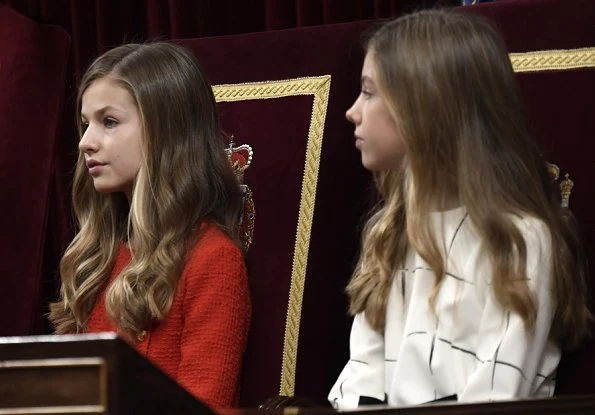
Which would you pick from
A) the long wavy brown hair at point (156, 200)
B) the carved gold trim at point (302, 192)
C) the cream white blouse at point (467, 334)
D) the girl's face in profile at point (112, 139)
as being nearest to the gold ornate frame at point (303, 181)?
the carved gold trim at point (302, 192)

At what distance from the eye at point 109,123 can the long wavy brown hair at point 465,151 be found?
19.1 inches

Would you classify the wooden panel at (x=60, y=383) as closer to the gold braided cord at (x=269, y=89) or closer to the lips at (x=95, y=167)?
the lips at (x=95, y=167)

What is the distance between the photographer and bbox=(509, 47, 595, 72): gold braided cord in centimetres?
173

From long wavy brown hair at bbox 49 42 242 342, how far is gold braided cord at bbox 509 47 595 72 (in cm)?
50

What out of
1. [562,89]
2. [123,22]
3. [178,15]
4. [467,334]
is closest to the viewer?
[467,334]

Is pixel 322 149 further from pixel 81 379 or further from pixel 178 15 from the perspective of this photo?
pixel 81 379

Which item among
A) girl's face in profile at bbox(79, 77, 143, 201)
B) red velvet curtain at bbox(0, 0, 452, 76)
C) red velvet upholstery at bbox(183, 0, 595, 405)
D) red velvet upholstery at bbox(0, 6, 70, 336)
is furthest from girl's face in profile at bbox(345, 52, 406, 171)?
red velvet upholstery at bbox(0, 6, 70, 336)

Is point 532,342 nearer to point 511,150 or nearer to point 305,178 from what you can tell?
point 511,150

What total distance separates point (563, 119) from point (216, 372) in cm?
64

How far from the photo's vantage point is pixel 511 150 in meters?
1.56

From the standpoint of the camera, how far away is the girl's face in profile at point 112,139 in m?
1.88

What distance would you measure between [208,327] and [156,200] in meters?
0.23

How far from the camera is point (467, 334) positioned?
1.48 m

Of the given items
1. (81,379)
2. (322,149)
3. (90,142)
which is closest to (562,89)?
(322,149)
